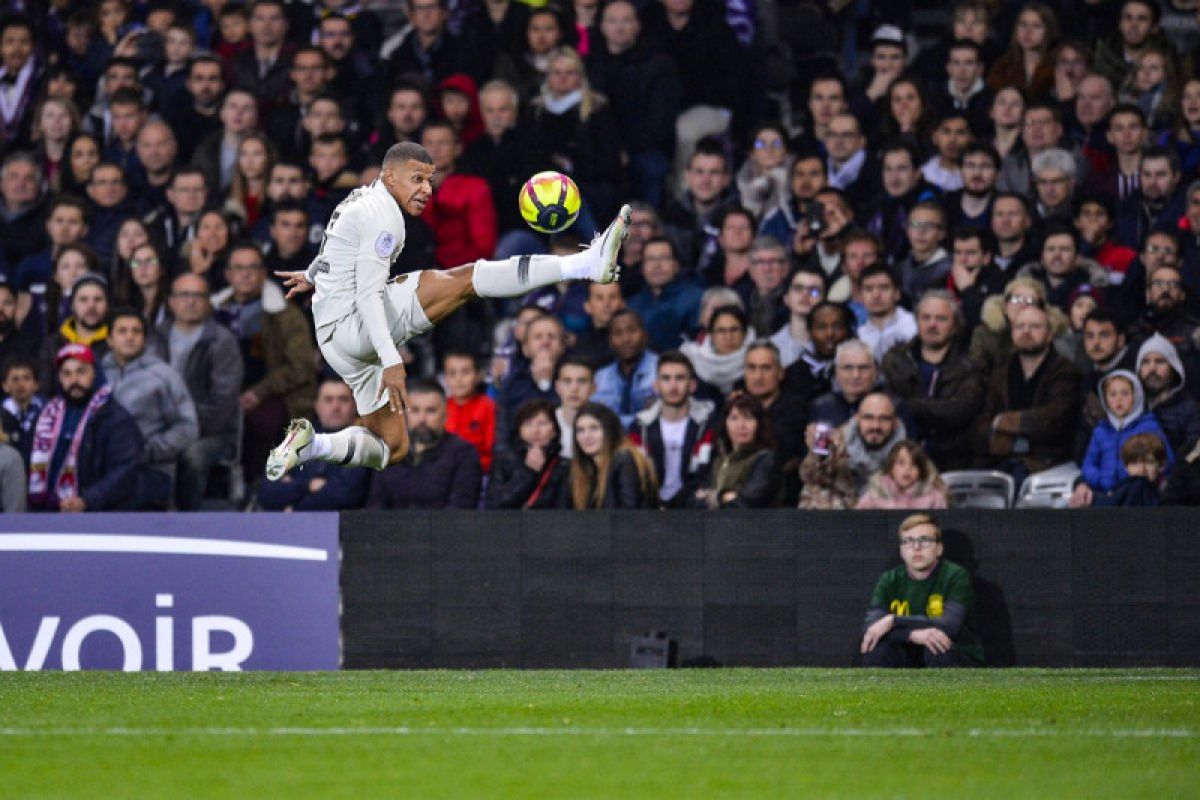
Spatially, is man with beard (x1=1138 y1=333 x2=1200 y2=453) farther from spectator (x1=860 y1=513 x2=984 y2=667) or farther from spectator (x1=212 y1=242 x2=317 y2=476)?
spectator (x1=212 y1=242 x2=317 y2=476)

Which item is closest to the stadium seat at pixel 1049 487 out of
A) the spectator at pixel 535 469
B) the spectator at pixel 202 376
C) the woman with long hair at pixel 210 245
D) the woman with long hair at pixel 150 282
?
the spectator at pixel 535 469

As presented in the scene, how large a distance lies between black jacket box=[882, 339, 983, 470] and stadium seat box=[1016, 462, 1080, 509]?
1.68ft

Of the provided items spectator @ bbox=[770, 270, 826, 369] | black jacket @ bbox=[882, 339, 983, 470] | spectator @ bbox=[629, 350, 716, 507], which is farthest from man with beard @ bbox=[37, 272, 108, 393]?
black jacket @ bbox=[882, 339, 983, 470]

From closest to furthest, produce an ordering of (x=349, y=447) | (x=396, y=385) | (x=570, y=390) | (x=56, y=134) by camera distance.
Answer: (x=396, y=385) < (x=349, y=447) < (x=570, y=390) < (x=56, y=134)

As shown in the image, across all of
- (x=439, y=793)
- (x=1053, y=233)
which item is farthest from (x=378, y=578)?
(x=439, y=793)

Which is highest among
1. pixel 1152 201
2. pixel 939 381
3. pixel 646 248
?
pixel 1152 201

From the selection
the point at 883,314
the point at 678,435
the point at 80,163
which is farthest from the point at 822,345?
the point at 80,163

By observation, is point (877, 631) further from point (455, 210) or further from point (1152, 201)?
point (455, 210)

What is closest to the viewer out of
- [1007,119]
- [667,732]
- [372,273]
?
[667,732]

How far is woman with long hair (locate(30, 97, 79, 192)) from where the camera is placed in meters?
18.7

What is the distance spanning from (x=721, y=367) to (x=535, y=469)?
1.71 metres

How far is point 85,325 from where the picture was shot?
16.2 metres

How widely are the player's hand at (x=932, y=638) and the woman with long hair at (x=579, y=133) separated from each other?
537 centimetres

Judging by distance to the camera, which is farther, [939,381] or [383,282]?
[939,381]
